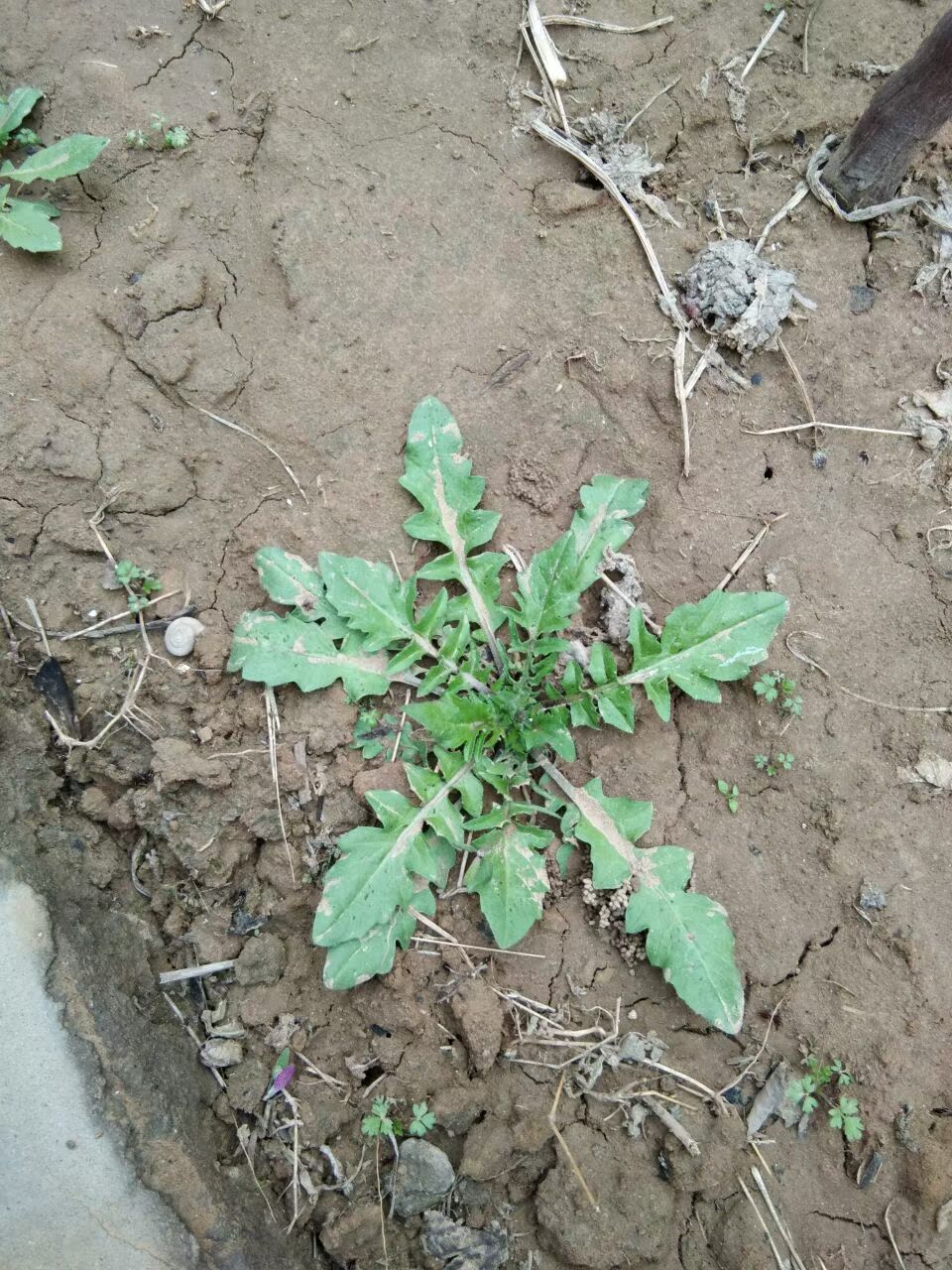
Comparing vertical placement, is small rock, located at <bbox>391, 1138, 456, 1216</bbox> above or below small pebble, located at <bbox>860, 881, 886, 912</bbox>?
below

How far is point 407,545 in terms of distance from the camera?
3.05 metres

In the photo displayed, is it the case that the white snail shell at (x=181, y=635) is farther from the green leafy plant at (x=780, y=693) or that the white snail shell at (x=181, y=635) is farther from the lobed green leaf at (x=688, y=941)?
the green leafy plant at (x=780, y=693)

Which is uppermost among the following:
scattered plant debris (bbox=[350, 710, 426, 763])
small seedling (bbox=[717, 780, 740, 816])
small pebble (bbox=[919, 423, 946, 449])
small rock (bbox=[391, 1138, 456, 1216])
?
small pebble (bbox=[919, 423, 946, 449])

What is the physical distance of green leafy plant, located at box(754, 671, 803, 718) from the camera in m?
2.92

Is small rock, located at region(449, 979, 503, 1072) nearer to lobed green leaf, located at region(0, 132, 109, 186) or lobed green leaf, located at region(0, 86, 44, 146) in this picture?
lobed green leaf, located at region(0, 132, 109, 186)

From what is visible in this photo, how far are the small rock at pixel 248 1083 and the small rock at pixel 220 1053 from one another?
0.10 feet

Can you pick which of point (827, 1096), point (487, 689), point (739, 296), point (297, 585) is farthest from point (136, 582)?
point (827, 1096)

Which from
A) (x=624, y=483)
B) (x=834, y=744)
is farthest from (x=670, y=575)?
(x=834, y=744)

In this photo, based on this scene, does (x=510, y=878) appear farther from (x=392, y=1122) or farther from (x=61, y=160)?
(x=61, y=160)

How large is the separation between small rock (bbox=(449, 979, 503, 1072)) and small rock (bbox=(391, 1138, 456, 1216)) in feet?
0.93

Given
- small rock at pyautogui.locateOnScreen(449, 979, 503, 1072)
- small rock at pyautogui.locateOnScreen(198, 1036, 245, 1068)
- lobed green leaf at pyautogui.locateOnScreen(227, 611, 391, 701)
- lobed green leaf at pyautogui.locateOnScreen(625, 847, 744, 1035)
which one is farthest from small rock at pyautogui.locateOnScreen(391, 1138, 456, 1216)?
lobed green leaf at pyautogui.locateOnScreen(227, 611, 391, 701)

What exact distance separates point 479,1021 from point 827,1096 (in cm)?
111

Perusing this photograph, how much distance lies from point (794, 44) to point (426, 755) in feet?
9.93

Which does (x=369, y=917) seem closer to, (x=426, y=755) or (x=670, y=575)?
(x=426, y=755)
